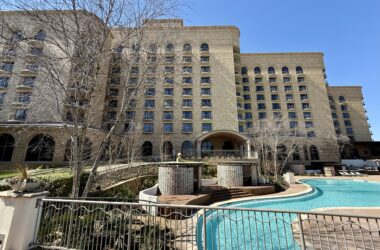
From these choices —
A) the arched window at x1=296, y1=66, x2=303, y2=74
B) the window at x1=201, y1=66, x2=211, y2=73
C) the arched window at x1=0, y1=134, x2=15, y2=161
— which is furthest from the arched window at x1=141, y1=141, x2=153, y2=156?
the arched window at x1=296, y1=66, x2=303, y2=74

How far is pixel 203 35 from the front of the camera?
3672 cm

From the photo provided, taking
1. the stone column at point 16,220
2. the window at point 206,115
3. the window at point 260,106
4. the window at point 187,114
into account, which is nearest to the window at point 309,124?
the window at point 260,106

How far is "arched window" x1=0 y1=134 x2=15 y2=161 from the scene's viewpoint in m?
21.8

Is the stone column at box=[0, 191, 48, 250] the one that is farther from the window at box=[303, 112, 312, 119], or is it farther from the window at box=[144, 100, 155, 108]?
the window at box=[303, 112, 312, 119]

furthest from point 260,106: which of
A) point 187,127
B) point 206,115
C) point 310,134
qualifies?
point 187,127

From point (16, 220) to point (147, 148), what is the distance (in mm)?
A: 28247

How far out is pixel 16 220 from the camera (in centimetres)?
406

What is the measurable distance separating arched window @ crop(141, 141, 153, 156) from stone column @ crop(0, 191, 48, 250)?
27551 millimetres

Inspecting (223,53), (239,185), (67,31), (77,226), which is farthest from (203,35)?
(77,226)

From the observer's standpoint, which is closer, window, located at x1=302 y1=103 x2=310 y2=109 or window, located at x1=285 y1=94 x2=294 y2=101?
window, located at x1=302 y1=103 x2=310 y2=109

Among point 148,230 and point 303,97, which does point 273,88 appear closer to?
point 303,97

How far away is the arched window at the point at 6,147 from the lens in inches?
858

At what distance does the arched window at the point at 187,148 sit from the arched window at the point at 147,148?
574cm

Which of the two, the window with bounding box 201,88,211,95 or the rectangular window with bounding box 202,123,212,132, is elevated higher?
the window with bounding box 201,88,211,95
